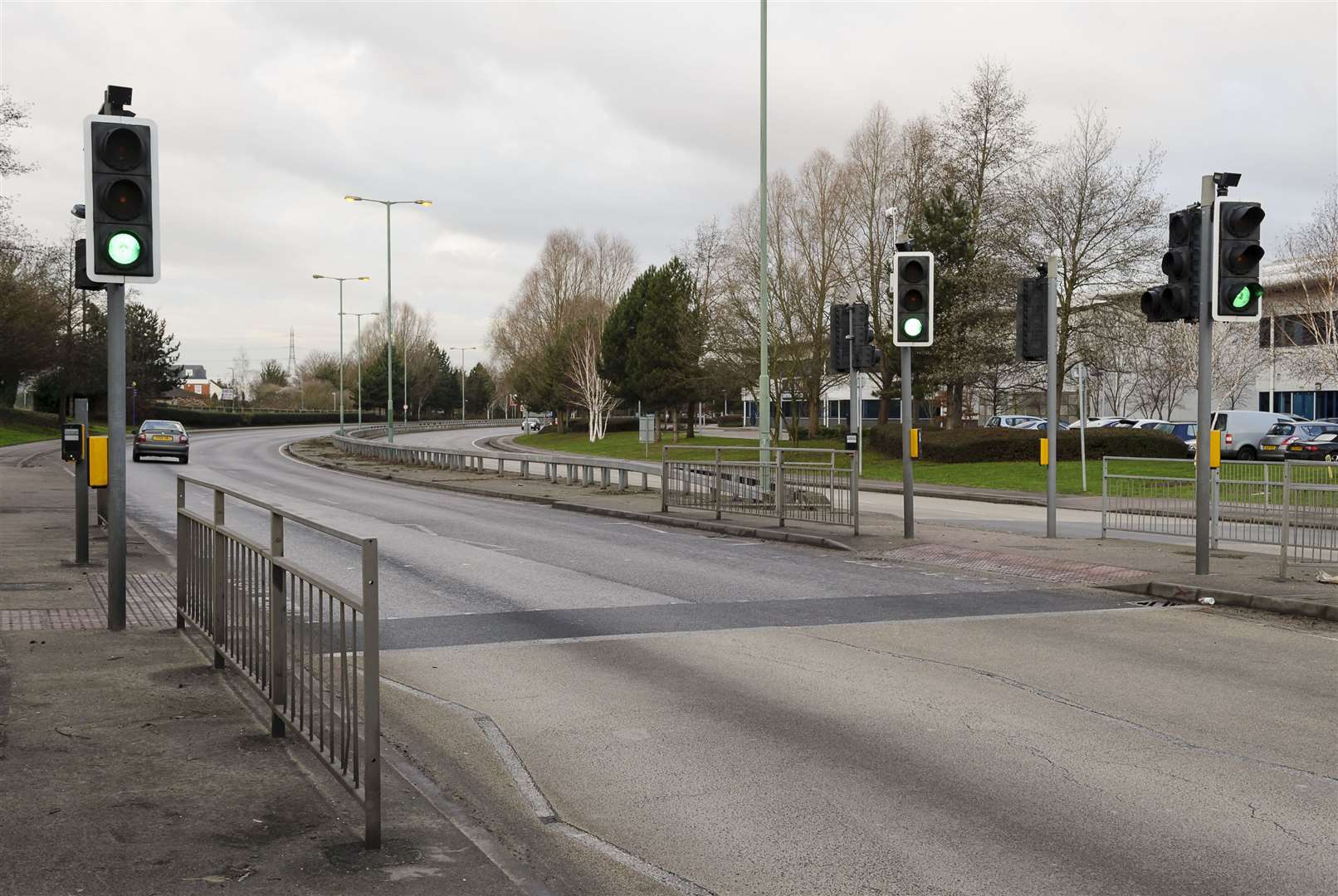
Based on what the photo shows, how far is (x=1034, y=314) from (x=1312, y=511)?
5073 millimetres

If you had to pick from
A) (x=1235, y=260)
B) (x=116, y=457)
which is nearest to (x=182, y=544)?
(x=116, y=457)

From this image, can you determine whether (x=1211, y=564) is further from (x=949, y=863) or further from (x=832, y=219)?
(x=832, y=219)

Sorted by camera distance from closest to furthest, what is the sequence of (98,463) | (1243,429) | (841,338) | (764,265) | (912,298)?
(98,463)
(912,298)
(841,338)
(764,265)
(1243,429)

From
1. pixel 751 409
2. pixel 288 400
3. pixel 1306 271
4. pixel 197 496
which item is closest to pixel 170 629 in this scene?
pixel 197 496

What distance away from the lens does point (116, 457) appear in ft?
28.0

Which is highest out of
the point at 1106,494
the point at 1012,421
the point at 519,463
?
the point at 1012,421

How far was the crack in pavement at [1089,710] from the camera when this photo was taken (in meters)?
5.83

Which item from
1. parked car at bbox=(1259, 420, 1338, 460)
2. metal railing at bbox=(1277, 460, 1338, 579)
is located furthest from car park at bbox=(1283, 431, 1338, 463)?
metal railing at bbox=(1277, 460, 1338, 579)

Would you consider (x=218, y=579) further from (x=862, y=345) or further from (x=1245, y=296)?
(x=862, y=345)

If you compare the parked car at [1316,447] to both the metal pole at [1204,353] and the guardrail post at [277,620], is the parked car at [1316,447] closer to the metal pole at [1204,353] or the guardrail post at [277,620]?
the metal pole at [1204,353]

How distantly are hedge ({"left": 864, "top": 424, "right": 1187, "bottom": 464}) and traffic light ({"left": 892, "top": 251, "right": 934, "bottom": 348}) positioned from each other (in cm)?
2371

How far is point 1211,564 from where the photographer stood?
535 inches

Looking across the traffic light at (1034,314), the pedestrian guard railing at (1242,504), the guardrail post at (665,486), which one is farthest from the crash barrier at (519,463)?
the pedestrian guard railing at (1242,504)

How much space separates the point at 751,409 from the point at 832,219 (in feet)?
173
